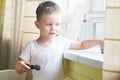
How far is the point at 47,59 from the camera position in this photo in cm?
127

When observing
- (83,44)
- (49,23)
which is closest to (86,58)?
(83,44)

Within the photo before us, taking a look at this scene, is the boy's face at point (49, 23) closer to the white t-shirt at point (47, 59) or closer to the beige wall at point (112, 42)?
the white t-shirt at point (47, 59)

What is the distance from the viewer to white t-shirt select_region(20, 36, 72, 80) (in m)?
1.27

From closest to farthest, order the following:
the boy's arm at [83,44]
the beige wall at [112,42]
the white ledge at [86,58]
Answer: the beige wall at [112,42], the white ledge at [86,58], the boy's arm at [83,44]

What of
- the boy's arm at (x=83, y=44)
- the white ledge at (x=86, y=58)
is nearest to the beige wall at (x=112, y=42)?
the white ledge at (x=86, y=58)

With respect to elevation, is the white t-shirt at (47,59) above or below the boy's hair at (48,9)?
below

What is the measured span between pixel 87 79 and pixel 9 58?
0.87 metres

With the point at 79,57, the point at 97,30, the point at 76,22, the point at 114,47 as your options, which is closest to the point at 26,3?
the point at 76,22

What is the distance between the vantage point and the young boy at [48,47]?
4.10ft

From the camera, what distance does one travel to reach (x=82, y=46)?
4.19 feet

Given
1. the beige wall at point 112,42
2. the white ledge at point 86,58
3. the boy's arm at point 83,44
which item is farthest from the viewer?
the boy's arm at point 83,44

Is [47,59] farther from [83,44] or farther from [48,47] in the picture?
[83,44]

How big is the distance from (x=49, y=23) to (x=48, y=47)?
14cm

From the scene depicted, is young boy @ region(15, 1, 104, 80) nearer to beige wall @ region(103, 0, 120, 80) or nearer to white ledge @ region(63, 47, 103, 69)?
white ledge @ region(63, 47, 103, 69)
